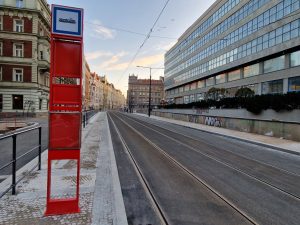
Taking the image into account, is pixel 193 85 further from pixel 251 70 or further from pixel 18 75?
pixel 18 75

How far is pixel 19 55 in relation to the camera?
35969mm

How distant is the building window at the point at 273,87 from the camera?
106 ft

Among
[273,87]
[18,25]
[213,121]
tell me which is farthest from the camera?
[18,25]

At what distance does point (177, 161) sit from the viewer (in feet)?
28.4

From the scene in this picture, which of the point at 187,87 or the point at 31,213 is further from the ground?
the point at 187,87

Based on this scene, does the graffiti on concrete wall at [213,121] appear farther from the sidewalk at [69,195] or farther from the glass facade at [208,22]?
the glass facade at [208,22]

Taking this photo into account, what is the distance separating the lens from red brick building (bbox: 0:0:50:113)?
1369 inches

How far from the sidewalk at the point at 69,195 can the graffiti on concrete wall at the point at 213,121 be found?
2027cm

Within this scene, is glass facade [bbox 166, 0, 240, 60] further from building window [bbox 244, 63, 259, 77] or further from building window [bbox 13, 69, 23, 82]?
building window [bbox 13, 69, 23, 82]

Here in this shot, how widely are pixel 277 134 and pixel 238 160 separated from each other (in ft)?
30.4

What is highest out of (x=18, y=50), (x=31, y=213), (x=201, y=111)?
(x=18, y=50)

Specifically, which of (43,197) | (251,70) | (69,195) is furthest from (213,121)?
(43,197)

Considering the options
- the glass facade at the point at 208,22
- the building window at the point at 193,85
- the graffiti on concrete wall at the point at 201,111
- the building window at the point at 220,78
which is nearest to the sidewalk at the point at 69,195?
the graffiti on concrete wall at the point at 201,111

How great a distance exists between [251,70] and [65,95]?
130 feet
